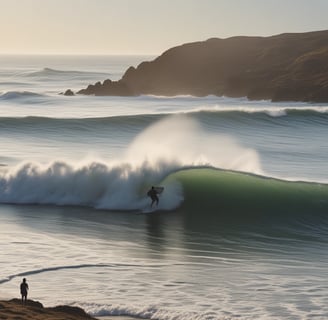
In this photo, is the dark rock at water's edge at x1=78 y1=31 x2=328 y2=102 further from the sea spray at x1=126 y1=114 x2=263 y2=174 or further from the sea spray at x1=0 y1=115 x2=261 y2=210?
the sea spray at x1=0 y1=115 x2=261 y2=210

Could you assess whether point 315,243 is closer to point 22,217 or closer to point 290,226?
point 290,226

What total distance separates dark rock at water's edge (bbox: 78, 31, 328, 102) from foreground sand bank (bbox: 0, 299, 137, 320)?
60.7 meters

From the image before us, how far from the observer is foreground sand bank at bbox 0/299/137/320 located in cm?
1116

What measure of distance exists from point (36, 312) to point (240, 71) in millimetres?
82937

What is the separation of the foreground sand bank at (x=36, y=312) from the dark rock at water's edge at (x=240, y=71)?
60678 mm

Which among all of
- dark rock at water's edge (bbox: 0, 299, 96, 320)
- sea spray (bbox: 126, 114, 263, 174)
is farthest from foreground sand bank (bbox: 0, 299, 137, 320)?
sea spray (bbox: 126, 114, 263, 174)

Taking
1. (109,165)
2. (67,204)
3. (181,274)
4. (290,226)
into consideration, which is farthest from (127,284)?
(109,165)

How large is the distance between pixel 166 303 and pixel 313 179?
13.2 meters

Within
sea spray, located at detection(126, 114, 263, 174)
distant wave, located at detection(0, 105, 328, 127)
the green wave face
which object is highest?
distant wave, located at detection(0, 105, 328, 127)

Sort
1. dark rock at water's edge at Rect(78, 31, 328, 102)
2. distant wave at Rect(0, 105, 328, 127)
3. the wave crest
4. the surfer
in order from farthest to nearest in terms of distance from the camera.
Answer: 1. dark rock at water's edge at Rect(78, 31, 328, 102)
2. distant wave at Rect(0, 105, 328, 127)
3. the wave crest
4. the surfer

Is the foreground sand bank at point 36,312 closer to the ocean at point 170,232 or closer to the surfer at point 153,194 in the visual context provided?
the ocean at point 170,232

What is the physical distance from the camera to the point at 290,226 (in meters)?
18.2

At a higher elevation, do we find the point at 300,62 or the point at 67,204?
the point at 300,62

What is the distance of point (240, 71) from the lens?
9294 centimetres
